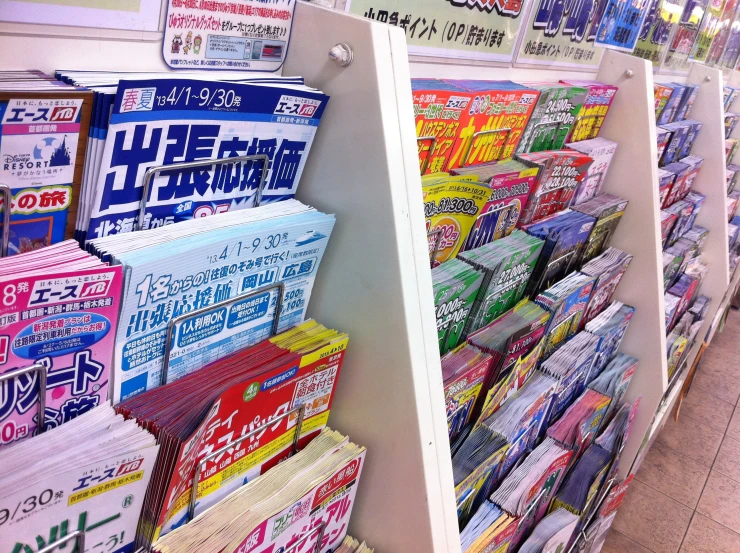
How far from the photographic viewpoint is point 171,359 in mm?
739

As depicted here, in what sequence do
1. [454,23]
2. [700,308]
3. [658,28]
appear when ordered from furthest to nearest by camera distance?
[700,308] < [658,28] < [454,23]

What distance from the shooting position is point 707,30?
3146mm

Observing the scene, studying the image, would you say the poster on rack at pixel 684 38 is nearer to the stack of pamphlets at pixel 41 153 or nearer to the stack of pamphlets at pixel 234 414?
the stack of pamphlets at pixel 234 414

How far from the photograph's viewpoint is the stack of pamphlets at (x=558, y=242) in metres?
1.49

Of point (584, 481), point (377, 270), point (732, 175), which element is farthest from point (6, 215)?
point (732, 175)

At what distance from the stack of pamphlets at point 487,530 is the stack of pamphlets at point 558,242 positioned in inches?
20.9

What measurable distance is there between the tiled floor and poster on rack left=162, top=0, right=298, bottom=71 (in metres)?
2.59

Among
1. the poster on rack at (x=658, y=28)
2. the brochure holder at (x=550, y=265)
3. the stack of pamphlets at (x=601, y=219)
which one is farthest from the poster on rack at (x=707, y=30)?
the brochure holder at (x=550, y=265)

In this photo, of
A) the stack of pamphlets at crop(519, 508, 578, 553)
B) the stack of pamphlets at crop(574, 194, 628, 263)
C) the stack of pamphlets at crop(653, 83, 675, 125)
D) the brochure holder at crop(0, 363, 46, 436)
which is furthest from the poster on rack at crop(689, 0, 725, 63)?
the brochure holder at crop(0, 363, 46, 436)

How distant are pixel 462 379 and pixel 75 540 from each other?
0.73 m

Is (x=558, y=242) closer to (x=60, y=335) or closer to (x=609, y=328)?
(x=609, y=328)

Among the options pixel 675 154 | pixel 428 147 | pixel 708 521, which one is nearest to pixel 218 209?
pixel 428 147

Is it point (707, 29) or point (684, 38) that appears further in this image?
point (707, 29)

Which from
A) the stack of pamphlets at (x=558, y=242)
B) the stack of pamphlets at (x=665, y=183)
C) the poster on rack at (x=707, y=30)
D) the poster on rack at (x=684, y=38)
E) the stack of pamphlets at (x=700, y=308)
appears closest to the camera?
the stack of pamphlets at (x=558, y=242)
